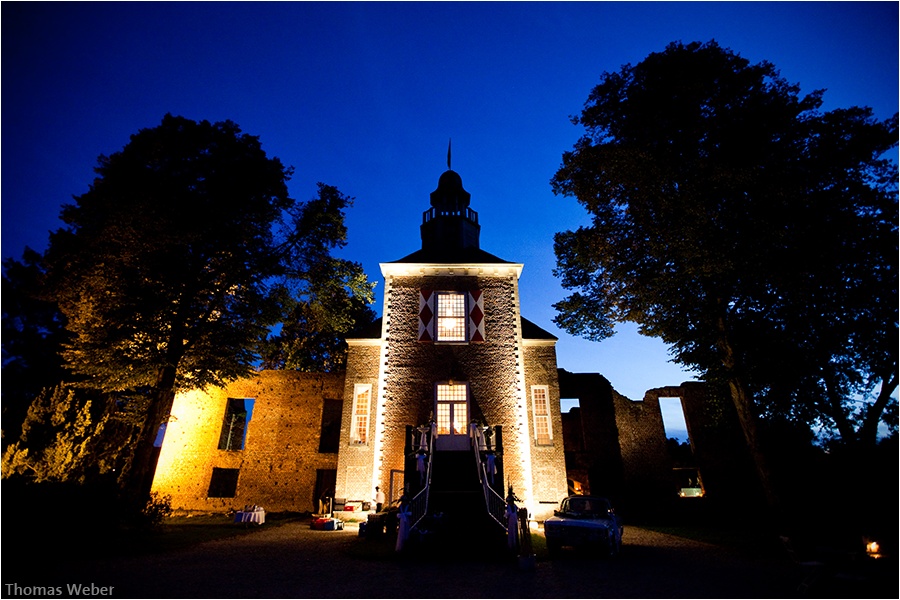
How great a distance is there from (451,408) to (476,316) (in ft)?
11.8

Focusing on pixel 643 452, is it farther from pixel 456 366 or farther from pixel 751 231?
pixel 751 231

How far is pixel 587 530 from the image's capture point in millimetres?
7852

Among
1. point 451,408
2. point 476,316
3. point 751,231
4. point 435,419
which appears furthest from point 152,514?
point 751,231

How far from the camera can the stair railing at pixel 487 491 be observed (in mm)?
9094

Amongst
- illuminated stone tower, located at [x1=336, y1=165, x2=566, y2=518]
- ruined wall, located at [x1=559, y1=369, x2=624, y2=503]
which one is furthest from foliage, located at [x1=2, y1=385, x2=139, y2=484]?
ruined wall, located at [x1=559, y1=369, x2=624, y2=503]

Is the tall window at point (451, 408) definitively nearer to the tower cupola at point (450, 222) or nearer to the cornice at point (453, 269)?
the cornice at point (453, 269)

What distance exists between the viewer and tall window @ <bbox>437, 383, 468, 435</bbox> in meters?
13.7

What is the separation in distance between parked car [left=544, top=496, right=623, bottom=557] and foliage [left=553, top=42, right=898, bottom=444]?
16.7ft

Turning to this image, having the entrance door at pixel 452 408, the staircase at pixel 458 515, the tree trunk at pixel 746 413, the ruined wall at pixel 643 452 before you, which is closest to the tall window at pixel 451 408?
the entrance door at pixel 452 408

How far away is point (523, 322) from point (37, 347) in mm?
20202

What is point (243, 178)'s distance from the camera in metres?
12.3

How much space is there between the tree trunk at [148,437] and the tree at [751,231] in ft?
44.5

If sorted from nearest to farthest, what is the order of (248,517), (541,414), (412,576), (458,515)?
(412,576)
(458,515)
(248,517)
(541,414)

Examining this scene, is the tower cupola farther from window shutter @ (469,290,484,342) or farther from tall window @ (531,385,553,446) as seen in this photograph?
tall window @ (531,385,553,446)
